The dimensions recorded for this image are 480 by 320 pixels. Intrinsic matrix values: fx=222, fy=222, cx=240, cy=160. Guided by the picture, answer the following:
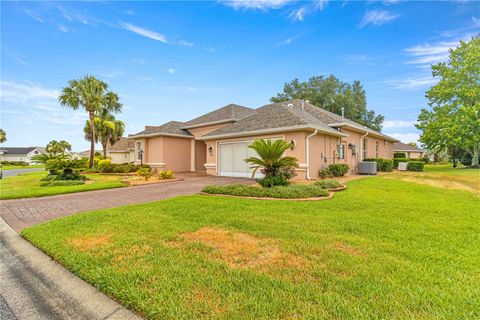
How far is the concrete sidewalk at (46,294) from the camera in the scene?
2.27m

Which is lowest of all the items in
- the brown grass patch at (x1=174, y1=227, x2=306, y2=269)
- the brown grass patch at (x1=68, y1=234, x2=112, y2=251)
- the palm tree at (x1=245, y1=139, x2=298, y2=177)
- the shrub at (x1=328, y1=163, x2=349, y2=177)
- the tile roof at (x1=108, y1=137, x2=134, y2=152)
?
the brown grass patch at (x1=68, y1=234, x2=112, y2=251)

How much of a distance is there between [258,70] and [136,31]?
9.17 metres

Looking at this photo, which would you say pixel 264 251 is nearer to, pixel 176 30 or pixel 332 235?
pixel 332 235

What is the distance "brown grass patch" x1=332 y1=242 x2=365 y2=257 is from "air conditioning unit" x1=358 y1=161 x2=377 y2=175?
14.7m

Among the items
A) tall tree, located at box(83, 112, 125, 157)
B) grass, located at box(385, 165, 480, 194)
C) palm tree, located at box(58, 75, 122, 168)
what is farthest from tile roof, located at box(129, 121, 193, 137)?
grass, located at box(385, 165, 480, 194)

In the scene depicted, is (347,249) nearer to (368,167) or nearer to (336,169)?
(336,169)

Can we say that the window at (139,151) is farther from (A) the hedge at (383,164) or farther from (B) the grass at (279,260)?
(A) the hedge at (383,164)

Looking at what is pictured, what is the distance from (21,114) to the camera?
1686 centimetres

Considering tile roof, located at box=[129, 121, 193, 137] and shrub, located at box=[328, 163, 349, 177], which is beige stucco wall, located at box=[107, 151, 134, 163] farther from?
shrub, located at box=[328, 163, 349, 177]

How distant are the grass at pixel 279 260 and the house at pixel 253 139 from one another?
6881 mm

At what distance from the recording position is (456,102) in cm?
2275

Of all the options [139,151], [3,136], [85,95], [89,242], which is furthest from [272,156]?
[3,136]

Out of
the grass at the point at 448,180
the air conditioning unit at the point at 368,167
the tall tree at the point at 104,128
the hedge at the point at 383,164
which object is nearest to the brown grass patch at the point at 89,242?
the grass at the point at 448,180

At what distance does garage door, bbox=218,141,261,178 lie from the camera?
14.4 metres
